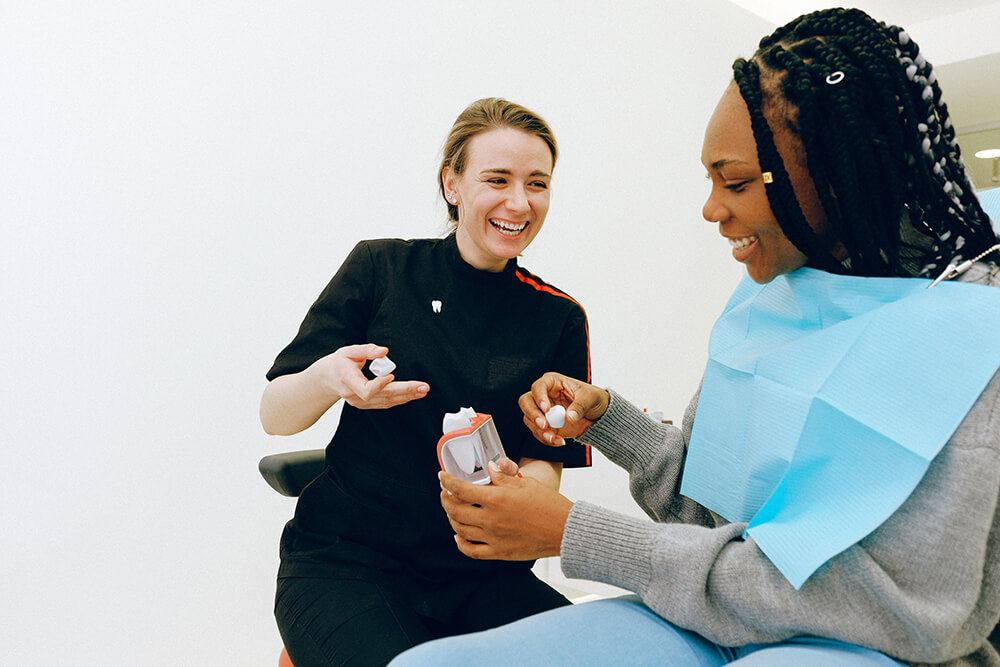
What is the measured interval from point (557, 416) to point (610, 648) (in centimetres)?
34

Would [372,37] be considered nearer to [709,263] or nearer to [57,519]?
[57,519]

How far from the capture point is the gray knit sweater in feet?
2.29

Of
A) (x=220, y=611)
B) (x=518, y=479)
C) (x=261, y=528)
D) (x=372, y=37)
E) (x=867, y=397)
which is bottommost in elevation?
(x=220, y=611)

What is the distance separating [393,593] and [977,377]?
0.85 metres

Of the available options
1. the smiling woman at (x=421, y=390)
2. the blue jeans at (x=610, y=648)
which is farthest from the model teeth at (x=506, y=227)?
the blue jeans at (x=610, y=648)

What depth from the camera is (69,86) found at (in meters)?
1.75

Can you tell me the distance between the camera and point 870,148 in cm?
84

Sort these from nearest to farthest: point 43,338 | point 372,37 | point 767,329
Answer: point 767,329, point 43,338, point 372,37

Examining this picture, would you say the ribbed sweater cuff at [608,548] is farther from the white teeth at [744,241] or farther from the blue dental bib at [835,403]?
the white teeth at [744,241]

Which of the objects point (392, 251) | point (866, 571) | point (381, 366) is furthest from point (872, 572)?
point (392, 251)

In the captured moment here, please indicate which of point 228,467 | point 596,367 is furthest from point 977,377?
point 596,367

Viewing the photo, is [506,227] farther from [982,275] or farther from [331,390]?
[982,275]

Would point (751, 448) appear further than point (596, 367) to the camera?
No

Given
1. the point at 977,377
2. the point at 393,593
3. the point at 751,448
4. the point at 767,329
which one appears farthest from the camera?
the point at 393,593
